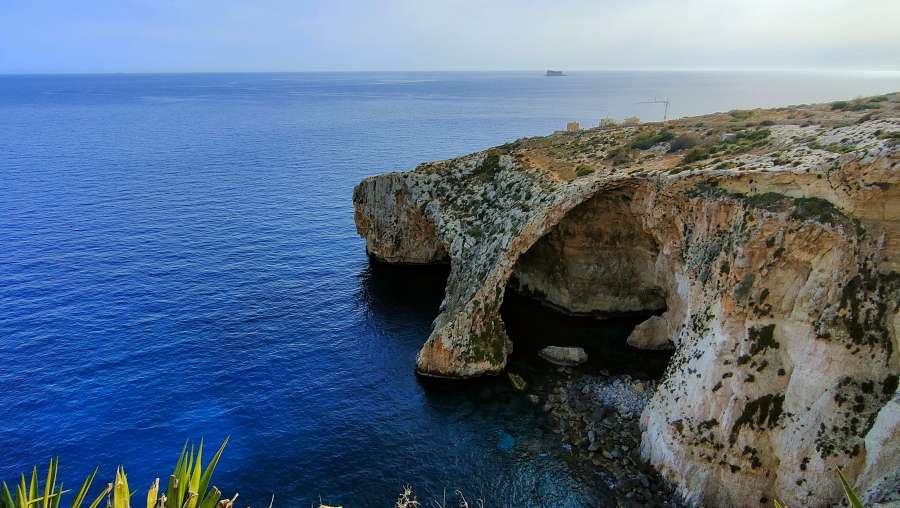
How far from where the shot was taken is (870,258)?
1158 inches

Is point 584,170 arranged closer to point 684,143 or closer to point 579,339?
point 684,143

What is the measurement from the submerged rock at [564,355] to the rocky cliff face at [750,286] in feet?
11.3

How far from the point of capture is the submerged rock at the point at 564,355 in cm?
4791

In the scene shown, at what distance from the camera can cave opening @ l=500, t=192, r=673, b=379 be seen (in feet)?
164

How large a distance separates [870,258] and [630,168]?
2197 cm

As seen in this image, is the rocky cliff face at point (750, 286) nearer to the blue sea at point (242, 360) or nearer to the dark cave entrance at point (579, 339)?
the dark cave entrance at point (579, 339)

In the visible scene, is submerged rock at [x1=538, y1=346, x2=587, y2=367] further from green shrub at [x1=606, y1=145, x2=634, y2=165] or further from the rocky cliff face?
green shrub at [x1=606, y1=145, x2=634, y2=165]

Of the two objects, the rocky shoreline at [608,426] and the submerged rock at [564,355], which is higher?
the submerged rock at [564,355]

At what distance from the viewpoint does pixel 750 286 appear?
106 feet

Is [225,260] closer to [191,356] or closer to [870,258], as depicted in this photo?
[191,356]

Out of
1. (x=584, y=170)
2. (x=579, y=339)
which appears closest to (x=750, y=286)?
(x=579, y=339)

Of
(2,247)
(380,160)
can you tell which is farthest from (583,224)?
(380,160)

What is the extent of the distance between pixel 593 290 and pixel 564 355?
36.4 ft

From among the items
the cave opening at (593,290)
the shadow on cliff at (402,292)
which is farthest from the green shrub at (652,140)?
the shadow on cliff at (402,292)
